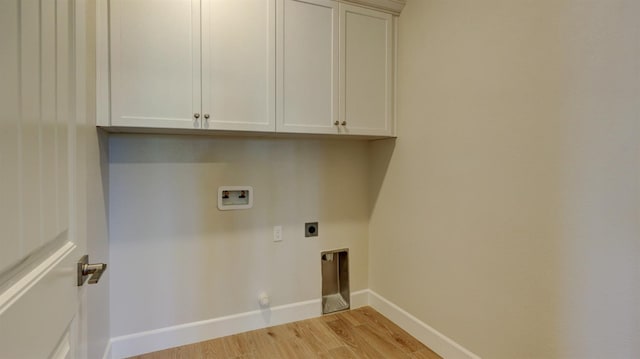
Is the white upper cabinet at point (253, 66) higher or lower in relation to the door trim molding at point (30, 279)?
higher

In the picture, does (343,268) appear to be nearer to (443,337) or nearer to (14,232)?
(443,337)

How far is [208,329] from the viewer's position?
222 centimetres

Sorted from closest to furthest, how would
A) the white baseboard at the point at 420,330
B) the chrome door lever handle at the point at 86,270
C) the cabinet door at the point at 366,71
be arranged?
the chrome door lever handle at the point at 86,270
the white baseboard at the point at 420,330
the cabinet door at the point at 366,71

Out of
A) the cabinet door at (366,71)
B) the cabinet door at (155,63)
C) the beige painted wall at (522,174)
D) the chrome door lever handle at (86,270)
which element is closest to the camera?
the chrome door lever handle at (86,270)

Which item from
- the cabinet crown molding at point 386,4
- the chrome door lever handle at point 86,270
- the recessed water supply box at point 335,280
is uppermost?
the cabinet crown molding at point 386,4

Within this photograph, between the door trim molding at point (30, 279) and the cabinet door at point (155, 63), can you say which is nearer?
the door trim molding at point (30, 279)

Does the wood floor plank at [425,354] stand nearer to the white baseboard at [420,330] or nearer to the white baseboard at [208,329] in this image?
the white baseboard at [420,330]

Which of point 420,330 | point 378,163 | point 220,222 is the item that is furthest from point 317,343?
point 378,163

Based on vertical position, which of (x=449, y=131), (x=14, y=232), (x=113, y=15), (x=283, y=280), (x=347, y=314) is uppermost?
(x=113, y=15)

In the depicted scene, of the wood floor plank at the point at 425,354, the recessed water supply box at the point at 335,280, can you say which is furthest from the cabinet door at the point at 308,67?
the wood floor plank at the point at 425,354

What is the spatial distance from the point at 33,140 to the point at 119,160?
1.56 metres

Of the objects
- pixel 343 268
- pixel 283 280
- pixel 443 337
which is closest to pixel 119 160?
pixel 283 280

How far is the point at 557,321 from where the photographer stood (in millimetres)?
1441

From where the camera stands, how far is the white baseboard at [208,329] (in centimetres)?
202
